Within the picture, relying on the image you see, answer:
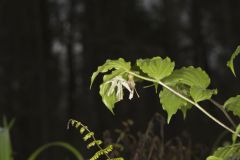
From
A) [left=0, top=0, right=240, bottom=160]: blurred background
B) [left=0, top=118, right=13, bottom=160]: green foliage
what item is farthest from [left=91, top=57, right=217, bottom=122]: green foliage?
[left=0, top=0, right=240, bottom=160]: blurred background

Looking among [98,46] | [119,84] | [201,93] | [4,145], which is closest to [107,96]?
[119,84]

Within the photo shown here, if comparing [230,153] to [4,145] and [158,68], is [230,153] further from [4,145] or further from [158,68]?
[4,145]

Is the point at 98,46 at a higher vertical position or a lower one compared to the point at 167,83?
higher

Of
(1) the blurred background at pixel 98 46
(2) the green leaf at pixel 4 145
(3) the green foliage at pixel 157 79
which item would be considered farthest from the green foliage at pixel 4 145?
(1) the blurred background at pixel 98 46

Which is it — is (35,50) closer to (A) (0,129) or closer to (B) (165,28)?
(B) (165,28)

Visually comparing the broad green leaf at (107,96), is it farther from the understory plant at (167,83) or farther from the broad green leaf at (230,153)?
the broad green leaf at (230,153)
